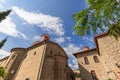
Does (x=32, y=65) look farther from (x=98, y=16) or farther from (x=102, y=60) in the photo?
(x=98, y=16)

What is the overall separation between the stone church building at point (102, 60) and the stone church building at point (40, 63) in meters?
4.21

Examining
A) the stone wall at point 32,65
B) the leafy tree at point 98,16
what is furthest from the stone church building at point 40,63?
the leafy tree at point 98,16

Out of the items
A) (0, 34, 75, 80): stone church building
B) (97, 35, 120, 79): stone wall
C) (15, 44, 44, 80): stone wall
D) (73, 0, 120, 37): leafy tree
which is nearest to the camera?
(73, 0, 120, 37): leafy tree

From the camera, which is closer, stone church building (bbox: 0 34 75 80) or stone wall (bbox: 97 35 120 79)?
stone wall (bbox: 97 35 120 79)

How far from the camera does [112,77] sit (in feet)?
42.2

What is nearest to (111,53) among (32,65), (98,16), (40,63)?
(98,16)

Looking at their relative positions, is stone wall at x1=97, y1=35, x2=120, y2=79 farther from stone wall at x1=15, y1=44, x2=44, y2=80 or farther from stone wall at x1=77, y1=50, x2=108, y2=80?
stone wall at x1=15, y1=44, x2=44, y2=80

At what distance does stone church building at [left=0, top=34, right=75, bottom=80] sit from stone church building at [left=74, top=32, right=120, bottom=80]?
4.21 m

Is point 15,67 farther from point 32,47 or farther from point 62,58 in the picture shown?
point 62,58

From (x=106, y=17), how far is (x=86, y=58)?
18.5m

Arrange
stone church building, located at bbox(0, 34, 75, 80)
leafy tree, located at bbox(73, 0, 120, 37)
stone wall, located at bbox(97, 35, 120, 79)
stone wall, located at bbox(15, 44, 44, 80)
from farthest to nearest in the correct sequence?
stone wall, located at bbox(15, 44, 44, 80) < stone church building, located at bbox(0, 34, 75, 80) < stone wall, located at bbox(97, 35, 120, 79) < leafy tree, located at bbox(73, 0, 120, 37)

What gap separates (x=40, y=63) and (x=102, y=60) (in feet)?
38.2

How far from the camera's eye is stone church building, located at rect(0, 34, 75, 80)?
2150cm

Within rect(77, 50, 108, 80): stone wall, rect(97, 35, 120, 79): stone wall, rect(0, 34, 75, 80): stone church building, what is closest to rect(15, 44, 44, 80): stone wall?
rect(0, 34, 75, 80): stone church building
